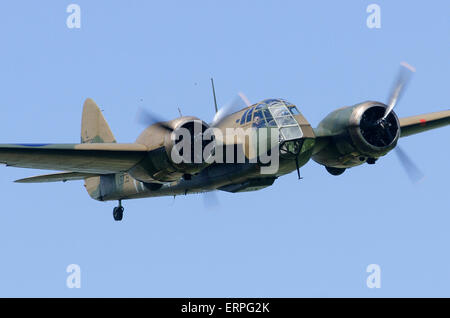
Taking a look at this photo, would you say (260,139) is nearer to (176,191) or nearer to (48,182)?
(176,191)


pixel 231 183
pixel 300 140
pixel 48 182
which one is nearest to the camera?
pixel 300 140

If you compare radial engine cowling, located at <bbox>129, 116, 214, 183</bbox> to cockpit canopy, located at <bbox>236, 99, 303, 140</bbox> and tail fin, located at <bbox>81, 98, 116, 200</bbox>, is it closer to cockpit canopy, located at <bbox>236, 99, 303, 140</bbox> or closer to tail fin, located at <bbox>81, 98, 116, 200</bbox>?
cockpit canopy, located at <bbox>236, 99, 303, 140</bbox>

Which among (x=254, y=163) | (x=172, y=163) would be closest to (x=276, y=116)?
(x=254, y=163)

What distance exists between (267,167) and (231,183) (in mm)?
1681

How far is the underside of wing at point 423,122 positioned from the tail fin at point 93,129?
34.3ft

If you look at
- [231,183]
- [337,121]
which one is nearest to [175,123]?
[231,183]

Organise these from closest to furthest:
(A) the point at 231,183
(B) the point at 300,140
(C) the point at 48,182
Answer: (B) the point at 300,140 < (A) the point at 231,183 < (C) the point at 48,182

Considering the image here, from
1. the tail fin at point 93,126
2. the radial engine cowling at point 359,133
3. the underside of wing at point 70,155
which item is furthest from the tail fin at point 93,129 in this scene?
the radial engine cowling at point 359,133

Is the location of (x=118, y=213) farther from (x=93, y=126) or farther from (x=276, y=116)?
(x=276, y=116)

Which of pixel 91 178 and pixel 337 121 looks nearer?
pixel 337 121

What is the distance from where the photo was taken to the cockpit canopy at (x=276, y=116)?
24.4 m

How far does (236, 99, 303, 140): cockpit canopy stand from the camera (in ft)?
80.2

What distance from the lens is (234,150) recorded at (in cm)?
2534

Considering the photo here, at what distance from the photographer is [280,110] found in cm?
2497
